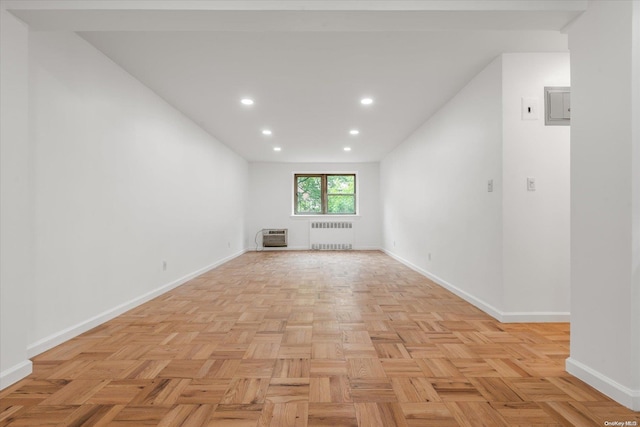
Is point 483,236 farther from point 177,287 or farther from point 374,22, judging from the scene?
point 177,287

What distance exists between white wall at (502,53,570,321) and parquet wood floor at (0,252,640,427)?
0.30 metres

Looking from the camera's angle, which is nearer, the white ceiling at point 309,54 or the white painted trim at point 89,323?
the white ceiling at point 309,54

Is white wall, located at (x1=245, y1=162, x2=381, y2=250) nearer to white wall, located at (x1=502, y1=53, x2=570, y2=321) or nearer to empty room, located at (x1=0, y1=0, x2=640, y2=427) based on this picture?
empty room, located at (x1=0, y1=0, x2=640, y2=427)

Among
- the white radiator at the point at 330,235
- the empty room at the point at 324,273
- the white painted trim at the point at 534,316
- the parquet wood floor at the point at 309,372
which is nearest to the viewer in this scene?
the parquet wood floor at the point at 309,372

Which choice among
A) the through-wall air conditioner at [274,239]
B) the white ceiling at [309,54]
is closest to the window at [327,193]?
the through-wall air conditioner at [274,239]

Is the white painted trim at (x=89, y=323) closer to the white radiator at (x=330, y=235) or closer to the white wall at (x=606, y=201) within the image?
the white wall at (x=606, y=201)

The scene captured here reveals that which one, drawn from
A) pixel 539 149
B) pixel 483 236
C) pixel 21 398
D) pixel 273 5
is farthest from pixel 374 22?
pixel 21 398

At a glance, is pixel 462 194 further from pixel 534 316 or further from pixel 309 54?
pixel 309 54

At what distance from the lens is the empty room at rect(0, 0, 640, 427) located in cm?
154

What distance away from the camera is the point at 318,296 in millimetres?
3520

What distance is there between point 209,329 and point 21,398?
1.14 metres

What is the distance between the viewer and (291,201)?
8.41 meters

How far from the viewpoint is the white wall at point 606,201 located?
1.49 m

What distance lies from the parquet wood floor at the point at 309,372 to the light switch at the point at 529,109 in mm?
1768
